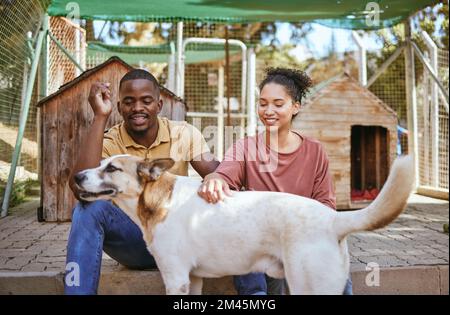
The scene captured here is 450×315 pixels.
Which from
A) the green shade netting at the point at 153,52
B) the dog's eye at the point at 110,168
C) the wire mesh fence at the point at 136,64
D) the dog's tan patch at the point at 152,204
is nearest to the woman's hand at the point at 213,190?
the dog's tan patch at the point at 152,204

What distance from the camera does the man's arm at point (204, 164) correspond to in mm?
3049

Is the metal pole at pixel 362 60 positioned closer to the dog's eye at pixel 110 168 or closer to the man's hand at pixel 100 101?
the man's hand at pixel 100 101

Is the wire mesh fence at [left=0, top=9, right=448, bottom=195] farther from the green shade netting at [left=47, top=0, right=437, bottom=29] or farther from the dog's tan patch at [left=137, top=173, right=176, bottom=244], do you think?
the dog's tan patch at [left=137, top=173, right=176, bottom=244]

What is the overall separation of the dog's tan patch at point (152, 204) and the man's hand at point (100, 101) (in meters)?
0.57

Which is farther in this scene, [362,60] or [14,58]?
[362,60]

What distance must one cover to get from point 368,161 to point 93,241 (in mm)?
5507

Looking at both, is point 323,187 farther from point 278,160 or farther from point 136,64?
point 136,64

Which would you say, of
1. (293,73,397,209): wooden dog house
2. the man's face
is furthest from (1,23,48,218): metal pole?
(293,73,397,209): wooden dog house

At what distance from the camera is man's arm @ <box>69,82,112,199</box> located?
2615 mm

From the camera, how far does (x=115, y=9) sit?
19.3ft

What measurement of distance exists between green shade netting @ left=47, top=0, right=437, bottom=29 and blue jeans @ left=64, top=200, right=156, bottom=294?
3541 mm

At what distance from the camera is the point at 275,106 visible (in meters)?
2.86

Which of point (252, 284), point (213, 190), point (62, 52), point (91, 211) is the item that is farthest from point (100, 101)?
point (62, 52)
